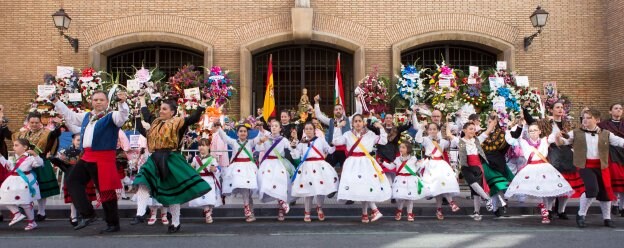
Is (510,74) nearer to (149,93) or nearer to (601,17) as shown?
(601,17)

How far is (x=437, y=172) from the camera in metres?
10.3

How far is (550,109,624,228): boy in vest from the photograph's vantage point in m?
9.02

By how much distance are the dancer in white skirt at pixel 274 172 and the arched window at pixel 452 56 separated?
943 centimetres

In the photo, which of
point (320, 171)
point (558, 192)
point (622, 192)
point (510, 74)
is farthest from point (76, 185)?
point (510, 74)

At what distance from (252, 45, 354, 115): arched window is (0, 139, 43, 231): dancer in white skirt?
954 cm

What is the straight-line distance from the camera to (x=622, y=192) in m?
9.76

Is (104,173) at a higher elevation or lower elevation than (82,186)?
higher

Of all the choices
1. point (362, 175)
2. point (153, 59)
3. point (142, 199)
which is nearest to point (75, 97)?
point (153, 59)

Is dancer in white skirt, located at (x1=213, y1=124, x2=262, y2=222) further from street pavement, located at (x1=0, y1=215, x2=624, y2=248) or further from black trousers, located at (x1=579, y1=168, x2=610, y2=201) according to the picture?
black trousers, located at (x1=579, y1=168, x2=610, y2=201)

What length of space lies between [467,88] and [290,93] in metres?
5.24

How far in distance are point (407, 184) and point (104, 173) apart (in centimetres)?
469

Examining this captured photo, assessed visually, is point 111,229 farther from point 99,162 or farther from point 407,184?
point 407,184

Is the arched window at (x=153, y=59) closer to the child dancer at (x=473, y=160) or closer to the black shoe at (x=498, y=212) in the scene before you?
the child dancer at (x=473, y=160)

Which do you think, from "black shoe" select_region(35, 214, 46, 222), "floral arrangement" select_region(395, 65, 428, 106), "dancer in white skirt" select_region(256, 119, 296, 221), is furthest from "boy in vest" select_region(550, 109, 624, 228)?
"black shoe" select_region(35, 214, 46, 222)
